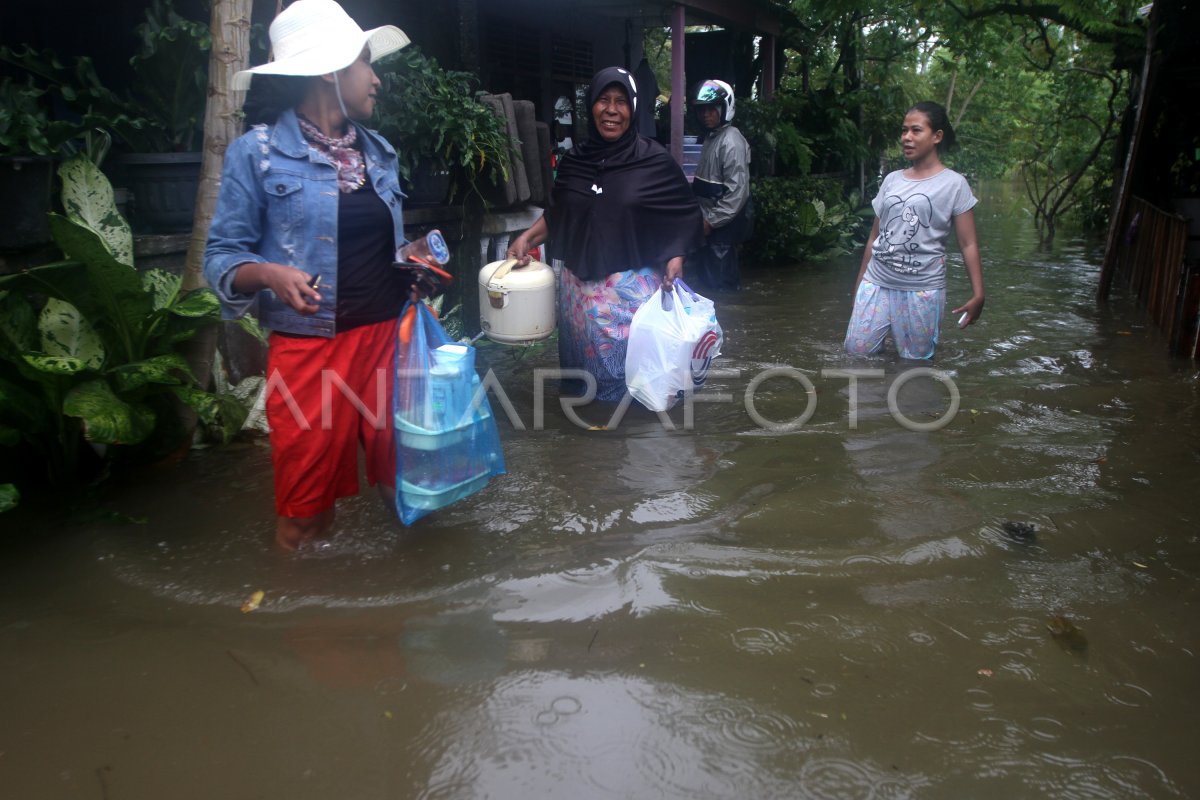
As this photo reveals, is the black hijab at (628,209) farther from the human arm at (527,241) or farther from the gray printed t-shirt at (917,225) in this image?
the gray printed t-shirt at (917,225)

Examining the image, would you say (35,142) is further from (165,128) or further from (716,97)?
(716,97)

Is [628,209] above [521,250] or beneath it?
above

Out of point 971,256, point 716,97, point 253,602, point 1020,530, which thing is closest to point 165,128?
point 253,602

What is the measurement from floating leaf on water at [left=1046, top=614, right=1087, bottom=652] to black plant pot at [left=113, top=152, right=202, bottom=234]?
4124 mm

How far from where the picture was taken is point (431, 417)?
10.9 ft

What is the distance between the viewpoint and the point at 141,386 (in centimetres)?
400

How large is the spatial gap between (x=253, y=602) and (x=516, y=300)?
237 cm

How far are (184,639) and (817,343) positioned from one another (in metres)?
5.29

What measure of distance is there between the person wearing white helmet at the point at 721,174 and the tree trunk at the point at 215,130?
2933mm

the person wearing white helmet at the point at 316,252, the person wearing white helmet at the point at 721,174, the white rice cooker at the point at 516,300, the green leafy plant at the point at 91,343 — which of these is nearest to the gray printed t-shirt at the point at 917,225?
the person wearing white helmet at the point at 721,174

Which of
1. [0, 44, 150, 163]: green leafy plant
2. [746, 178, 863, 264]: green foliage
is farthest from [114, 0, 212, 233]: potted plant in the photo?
[746, 178, 863, 264]: green foliage

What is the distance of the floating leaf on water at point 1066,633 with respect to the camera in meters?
2.88

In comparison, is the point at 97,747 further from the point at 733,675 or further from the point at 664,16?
the point at 664,16

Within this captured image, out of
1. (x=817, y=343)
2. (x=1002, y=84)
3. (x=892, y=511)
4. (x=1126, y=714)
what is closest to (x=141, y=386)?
(x=892, y=511)
